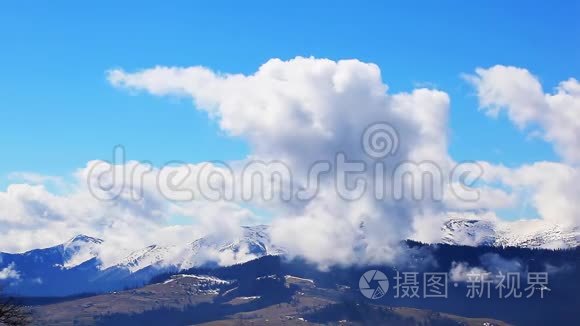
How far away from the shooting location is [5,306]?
66.2 m
